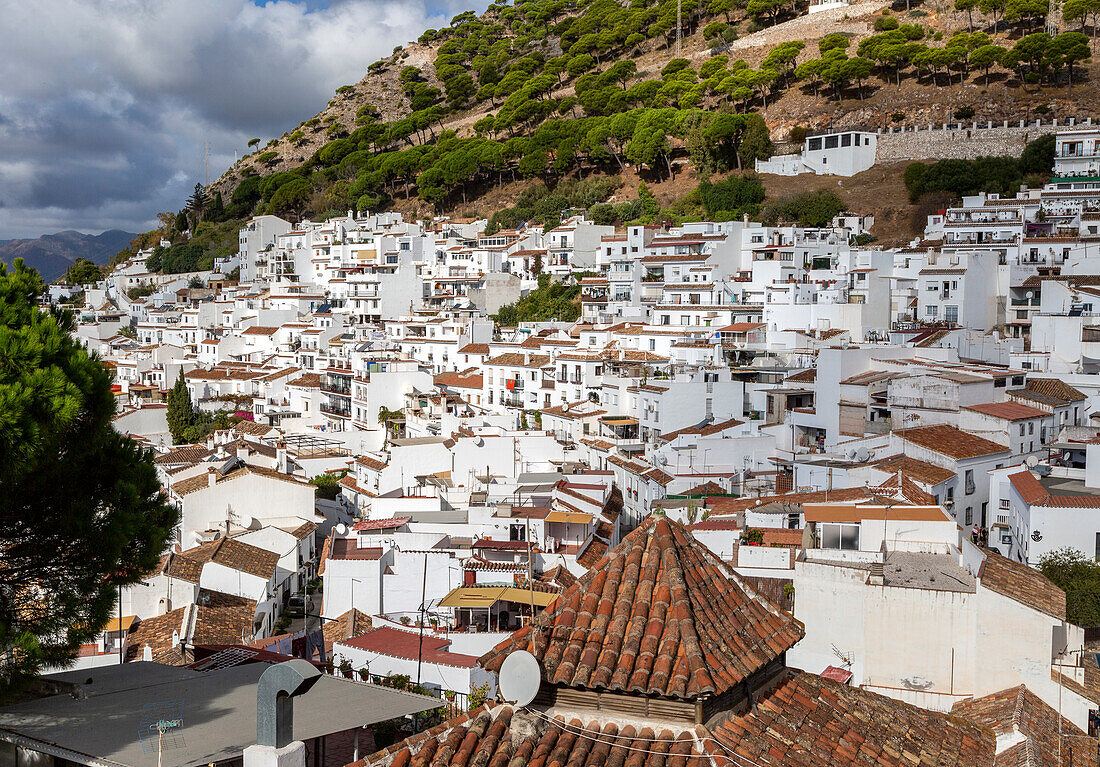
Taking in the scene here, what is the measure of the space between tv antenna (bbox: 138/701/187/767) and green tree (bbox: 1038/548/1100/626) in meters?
11.9

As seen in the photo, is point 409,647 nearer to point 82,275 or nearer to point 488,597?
point 488,597

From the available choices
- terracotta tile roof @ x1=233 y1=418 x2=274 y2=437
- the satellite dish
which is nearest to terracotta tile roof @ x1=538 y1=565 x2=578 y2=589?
the satellite dish

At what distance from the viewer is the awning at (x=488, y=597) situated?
1397 cm

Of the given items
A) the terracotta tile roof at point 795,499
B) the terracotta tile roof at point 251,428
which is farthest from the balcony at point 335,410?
the terracotta tile roof at point 795,499

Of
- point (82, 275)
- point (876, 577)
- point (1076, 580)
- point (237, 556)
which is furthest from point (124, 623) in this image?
point (82, 275)

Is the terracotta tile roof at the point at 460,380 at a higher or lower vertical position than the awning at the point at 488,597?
higher

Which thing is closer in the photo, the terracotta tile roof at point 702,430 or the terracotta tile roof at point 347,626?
the terracotta tile roof at point 347,626

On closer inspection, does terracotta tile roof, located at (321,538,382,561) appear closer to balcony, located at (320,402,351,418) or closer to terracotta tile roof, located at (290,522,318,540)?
terracotta tile roof, located at (290,522,318,540)

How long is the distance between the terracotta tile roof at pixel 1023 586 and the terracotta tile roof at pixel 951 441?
24.4ft

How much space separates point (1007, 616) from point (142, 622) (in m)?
13.1

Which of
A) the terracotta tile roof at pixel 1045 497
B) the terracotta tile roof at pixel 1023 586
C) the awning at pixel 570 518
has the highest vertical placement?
the terracotta tile roof at pixel 1023 586

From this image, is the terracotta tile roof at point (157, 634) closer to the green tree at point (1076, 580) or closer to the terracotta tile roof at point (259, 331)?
the green tree at point (1076, 580)

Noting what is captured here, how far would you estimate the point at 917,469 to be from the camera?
62.1 feet

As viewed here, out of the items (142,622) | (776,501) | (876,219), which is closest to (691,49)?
(876,219)
